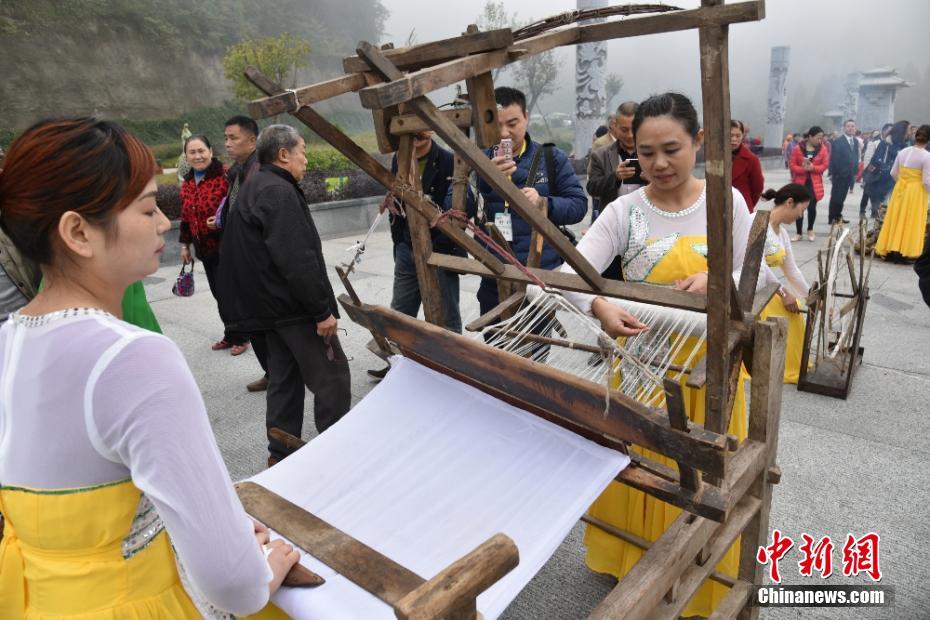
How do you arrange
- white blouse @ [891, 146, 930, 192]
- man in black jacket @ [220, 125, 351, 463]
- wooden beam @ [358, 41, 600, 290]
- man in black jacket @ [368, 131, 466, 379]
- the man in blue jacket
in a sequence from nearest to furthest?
wooden beam @ [358, 41, 600, 290] < man in black jacket @ [220, 125, 351, 463] < the man in blue jacket < man in black jacket @ [368, 131, 466, 379] < white blouse @ [891, 146, 930, 192]

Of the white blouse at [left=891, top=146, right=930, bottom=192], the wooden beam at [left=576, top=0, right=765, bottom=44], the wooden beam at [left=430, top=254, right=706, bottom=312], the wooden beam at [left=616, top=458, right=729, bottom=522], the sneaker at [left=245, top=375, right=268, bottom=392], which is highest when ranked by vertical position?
the wooden beam at [left=576, top=0, right=765, bottom=44]

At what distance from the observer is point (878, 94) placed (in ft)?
74.4

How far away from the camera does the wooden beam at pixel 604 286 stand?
149 cm

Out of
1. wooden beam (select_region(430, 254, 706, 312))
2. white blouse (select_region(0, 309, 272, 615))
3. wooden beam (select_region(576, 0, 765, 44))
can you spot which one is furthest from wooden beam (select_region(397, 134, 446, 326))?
white blouse (select_region(0, 309, 272, 615))

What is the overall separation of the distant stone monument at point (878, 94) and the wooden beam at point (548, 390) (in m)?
26.4

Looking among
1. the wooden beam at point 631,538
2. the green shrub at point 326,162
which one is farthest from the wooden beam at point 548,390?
the green shrub at point 326,162

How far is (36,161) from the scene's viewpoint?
865 mm

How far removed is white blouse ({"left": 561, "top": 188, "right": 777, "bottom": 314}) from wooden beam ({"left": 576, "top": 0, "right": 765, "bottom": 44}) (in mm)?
620

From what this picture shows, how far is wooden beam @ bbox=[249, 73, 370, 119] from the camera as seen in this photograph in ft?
4.37

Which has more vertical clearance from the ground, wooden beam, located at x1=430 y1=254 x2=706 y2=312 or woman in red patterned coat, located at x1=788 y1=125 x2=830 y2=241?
wooden beam, located at x1=430 y1=254 x2=706 y2=312

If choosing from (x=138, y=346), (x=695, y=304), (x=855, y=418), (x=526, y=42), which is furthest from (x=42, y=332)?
(x=855, y=418)

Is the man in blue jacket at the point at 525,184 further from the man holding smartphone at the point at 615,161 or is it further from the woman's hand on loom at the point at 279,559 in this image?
the woman's hand on loom at the point at 279,559

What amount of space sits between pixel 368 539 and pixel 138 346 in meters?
0.75

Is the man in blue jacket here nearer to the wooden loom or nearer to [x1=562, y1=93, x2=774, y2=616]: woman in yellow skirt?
[x1=562, y1=93, x2=774, y2=616]: woman in yellow skirt
